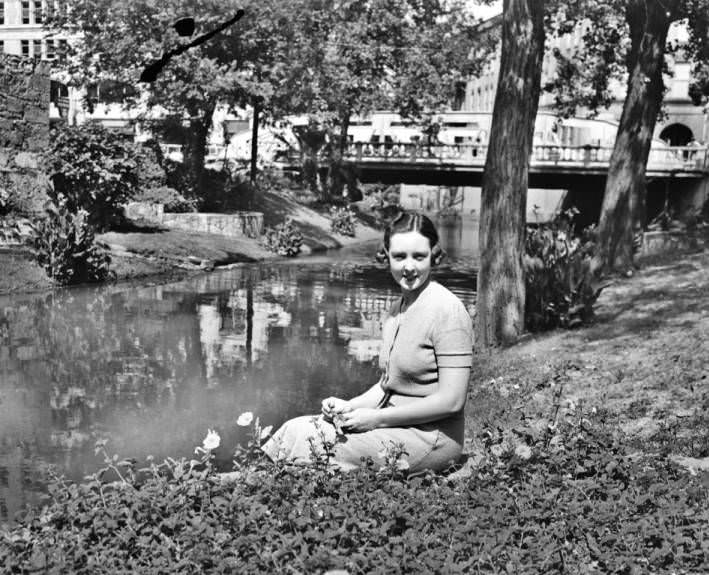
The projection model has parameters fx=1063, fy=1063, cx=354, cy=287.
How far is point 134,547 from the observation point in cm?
436

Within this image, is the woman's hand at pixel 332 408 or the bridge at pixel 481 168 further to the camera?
the bridge at pixel 481 168

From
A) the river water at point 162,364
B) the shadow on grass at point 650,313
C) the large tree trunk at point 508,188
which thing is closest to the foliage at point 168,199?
the river water at point 162,364

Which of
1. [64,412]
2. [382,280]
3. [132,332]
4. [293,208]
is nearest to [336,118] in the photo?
[293,208]

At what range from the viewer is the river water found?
820cm

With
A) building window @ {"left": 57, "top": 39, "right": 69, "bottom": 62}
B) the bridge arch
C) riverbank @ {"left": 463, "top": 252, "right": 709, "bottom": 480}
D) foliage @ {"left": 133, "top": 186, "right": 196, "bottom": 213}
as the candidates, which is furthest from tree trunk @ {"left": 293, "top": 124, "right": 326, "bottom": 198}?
the bridge arch

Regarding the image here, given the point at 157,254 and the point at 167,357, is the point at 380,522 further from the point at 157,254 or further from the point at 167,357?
the point at 157,254

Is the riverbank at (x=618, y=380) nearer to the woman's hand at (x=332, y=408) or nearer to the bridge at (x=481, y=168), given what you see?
the woman's hand at (x=332, y=408)

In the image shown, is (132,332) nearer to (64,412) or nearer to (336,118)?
(64,412)

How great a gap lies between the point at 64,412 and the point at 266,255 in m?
19.0

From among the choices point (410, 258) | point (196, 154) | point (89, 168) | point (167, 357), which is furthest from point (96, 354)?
point (196, 154)

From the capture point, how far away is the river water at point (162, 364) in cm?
820

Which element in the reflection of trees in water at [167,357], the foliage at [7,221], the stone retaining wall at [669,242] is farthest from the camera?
the stone retaining wall at [669,242]

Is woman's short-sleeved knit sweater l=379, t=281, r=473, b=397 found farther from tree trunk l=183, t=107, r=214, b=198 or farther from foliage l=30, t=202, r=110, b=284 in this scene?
tree trunk l=183, t=107, r=214, b=198

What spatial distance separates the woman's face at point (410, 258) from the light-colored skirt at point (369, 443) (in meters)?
0.69
